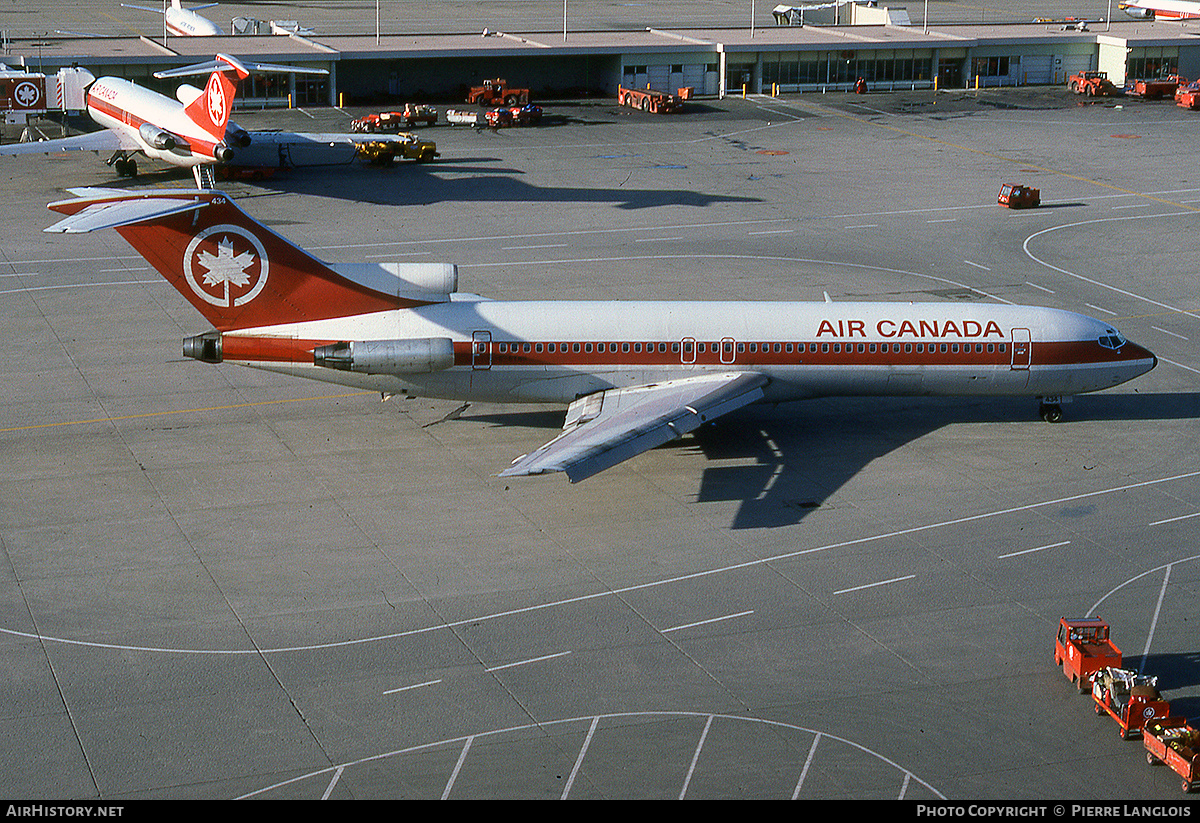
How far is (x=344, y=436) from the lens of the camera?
3862 centimetres

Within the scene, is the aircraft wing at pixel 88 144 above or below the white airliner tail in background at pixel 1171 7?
below

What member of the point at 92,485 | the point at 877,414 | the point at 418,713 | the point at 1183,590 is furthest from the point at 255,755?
the point at 877,414

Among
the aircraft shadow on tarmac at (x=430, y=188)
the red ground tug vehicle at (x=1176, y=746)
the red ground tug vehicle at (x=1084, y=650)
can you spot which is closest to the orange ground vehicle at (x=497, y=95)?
the aircraft shadow on tarmac at (x=430, y=188)

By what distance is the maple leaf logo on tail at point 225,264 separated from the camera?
35688 millimetres

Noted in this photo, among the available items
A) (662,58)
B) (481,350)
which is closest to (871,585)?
(481,350)

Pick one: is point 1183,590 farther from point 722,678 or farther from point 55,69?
point 55,69

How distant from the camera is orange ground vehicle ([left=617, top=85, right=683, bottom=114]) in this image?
96.2 metres

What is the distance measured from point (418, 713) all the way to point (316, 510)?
10113 millimetres

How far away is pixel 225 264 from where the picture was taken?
3591cm

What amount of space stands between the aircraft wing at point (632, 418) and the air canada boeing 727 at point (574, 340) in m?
0.07

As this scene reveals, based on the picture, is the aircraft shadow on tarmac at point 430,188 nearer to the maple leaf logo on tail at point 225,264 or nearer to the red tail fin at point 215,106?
the red tail fin at point 215,106

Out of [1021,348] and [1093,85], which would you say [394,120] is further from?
[1021,348]

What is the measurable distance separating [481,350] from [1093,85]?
83621mm

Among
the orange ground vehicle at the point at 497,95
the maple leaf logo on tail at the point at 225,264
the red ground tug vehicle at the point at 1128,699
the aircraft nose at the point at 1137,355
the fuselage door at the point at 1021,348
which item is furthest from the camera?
the orange ground vehicle at the point at 497,95
